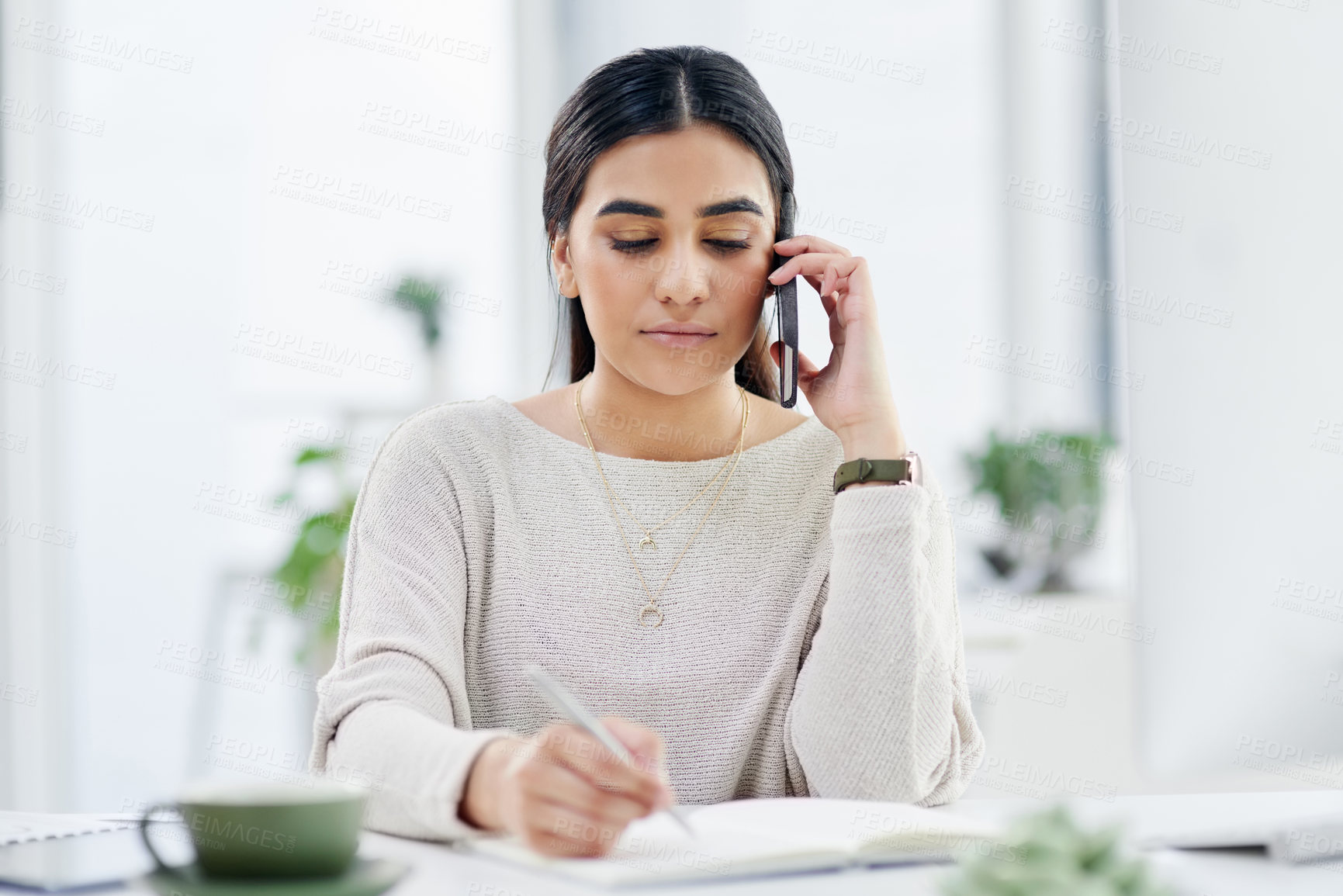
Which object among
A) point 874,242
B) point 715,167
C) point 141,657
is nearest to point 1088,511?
point 874,242

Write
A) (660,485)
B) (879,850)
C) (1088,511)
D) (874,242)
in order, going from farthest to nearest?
(874,242)
(1088,511)
(660,485)
(879,850)

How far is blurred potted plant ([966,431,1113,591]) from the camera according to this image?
3051mm

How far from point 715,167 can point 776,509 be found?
417 mm

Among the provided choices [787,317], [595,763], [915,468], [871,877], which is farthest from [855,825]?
[787,317]

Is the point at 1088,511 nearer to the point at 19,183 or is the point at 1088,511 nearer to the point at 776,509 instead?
Answer: the point at 776,509

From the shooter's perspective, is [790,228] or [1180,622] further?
[790,228]

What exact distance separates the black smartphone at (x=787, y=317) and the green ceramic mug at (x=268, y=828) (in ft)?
2.73

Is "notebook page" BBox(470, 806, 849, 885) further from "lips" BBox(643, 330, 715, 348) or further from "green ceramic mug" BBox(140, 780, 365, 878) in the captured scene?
"lips" BBox(643, 330, 715, 348)

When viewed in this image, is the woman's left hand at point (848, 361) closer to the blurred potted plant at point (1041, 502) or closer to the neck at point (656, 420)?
the neck at point (656, 420)

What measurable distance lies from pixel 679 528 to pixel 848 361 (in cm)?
28

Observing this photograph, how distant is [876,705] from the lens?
123 centimetres

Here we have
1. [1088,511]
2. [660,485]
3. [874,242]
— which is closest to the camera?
[660,485]

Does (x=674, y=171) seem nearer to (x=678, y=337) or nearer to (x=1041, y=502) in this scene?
(x=678, y=337)

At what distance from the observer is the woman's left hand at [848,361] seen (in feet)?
4.45
